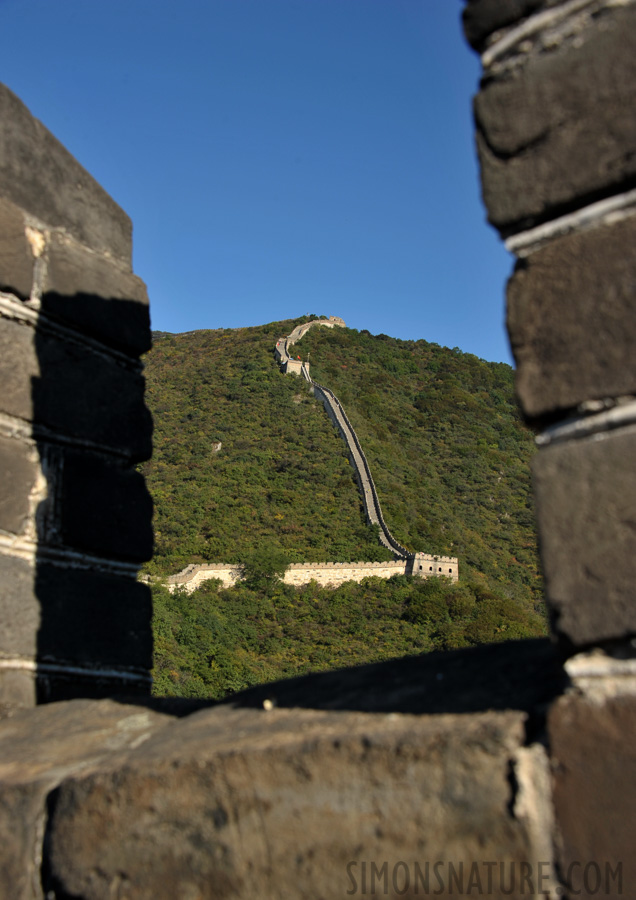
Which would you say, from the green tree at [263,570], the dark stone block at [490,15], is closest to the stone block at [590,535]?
the dark stone block at [490,15]

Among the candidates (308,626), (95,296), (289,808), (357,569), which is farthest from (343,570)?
(289,808)

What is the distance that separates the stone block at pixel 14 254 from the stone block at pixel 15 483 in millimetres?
355

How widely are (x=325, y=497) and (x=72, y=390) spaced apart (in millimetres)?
35322

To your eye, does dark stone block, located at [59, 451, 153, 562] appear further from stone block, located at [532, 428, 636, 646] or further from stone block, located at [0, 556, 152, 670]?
stone block, located at [532, 428, 636, 646]

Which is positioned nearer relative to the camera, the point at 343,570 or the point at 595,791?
the point at 595,791

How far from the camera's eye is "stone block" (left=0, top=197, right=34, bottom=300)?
6.17 feet

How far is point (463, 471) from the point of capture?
142 feet

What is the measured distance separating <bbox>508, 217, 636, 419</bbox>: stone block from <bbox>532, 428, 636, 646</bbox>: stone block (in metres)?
0.07

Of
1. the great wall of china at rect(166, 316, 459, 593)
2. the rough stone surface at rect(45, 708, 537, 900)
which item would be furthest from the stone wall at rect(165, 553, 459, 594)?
the rough stone surface at rect(45, 708, 537, 900)

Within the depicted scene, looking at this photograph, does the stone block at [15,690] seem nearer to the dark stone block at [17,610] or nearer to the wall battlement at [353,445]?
the dark stone block at [17,610]

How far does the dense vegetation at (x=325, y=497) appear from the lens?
77.9 ft

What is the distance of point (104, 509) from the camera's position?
1.99 meters

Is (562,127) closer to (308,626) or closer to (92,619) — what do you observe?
(92,619)

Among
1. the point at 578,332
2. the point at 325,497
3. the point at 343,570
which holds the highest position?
the point at 325,497
